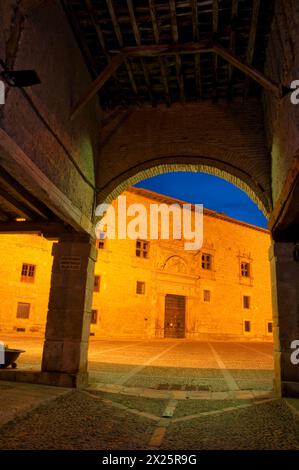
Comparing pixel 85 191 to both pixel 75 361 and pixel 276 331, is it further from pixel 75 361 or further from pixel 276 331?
pixel 276 331

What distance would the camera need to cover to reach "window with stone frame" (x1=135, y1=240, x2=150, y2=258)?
21227mm

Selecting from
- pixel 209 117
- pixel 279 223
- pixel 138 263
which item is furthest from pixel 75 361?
pixel 138 263

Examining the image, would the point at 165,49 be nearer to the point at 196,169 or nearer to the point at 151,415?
the point at 196,169

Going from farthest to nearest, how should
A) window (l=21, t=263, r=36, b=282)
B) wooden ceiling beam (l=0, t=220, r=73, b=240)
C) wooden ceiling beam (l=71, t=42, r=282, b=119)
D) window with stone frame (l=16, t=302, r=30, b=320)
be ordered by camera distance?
window (l=21, t=263, r=36, b=282) < window with stone frame (l=16, t=302, r=30, b=320) < wooden ceiling beam (l=0, t=220, r=73, b=240) < wooden ceiling beam (l=71, t=42, r=282, b=119)

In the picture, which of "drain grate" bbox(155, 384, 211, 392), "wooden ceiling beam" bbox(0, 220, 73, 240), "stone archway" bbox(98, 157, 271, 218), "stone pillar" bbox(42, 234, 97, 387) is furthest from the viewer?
"stone archway" bbox(98, 157, 271, 218)

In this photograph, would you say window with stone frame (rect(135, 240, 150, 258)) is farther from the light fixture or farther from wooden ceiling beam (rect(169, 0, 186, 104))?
the light fixture

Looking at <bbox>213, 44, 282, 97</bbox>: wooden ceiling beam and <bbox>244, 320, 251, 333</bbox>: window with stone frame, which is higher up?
<bbox>213, 44, 282, 97</bbox>: wooden ceiling beam

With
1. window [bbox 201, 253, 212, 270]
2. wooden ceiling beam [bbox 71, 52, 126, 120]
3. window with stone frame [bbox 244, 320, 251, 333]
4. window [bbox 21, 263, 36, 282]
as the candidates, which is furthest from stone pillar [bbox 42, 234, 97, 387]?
window with stone frame [bbox 244, 320, 251, 333]

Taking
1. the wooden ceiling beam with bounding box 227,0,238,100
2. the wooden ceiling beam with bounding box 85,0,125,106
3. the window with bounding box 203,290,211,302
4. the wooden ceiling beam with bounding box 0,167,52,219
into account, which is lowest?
the window with bounding box 203,290,211,302

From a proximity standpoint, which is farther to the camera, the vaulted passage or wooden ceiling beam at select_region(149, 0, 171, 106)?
wooden ceiling beam at select_region(149, 0, 171, 106)

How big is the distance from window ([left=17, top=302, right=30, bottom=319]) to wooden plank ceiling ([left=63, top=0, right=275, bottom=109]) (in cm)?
1359

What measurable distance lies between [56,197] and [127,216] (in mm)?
16008

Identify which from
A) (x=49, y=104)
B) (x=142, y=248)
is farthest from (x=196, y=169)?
(x=142, y=248)
